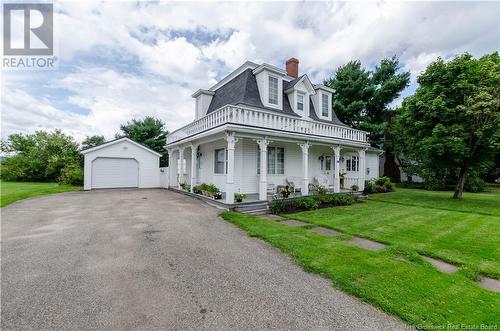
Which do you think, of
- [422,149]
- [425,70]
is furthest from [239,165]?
[425,70]

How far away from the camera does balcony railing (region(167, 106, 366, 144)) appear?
9.37 metres

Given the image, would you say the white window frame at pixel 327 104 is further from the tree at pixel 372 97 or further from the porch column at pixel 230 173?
the porch column at pixel 230 173

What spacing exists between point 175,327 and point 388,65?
28.0m

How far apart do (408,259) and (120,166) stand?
1791 cm

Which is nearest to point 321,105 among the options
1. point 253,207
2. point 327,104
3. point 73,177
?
point 327,104

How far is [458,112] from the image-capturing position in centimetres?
1139

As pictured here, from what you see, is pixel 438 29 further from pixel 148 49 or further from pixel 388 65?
pixel 148 49

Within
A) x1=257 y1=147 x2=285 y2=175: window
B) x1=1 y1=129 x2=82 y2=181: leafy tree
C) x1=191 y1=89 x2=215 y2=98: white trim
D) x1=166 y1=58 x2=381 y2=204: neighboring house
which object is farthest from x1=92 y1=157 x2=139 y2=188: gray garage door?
x1=257 y1=147 x2=285 y2=175: window

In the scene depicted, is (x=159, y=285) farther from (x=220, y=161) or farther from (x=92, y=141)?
(x=92, y=141)

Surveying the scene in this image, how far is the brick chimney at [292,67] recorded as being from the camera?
1607 cm

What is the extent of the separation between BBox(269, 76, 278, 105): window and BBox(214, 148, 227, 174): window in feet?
13.7

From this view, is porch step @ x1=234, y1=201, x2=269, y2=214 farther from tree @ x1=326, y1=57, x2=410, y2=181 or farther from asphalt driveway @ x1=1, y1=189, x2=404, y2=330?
tree @ x1=326, y1=57, x2=410, y2=181

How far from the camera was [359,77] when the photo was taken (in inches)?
914

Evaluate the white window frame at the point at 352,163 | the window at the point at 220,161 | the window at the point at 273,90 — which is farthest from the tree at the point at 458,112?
the window at the point at 220,161
